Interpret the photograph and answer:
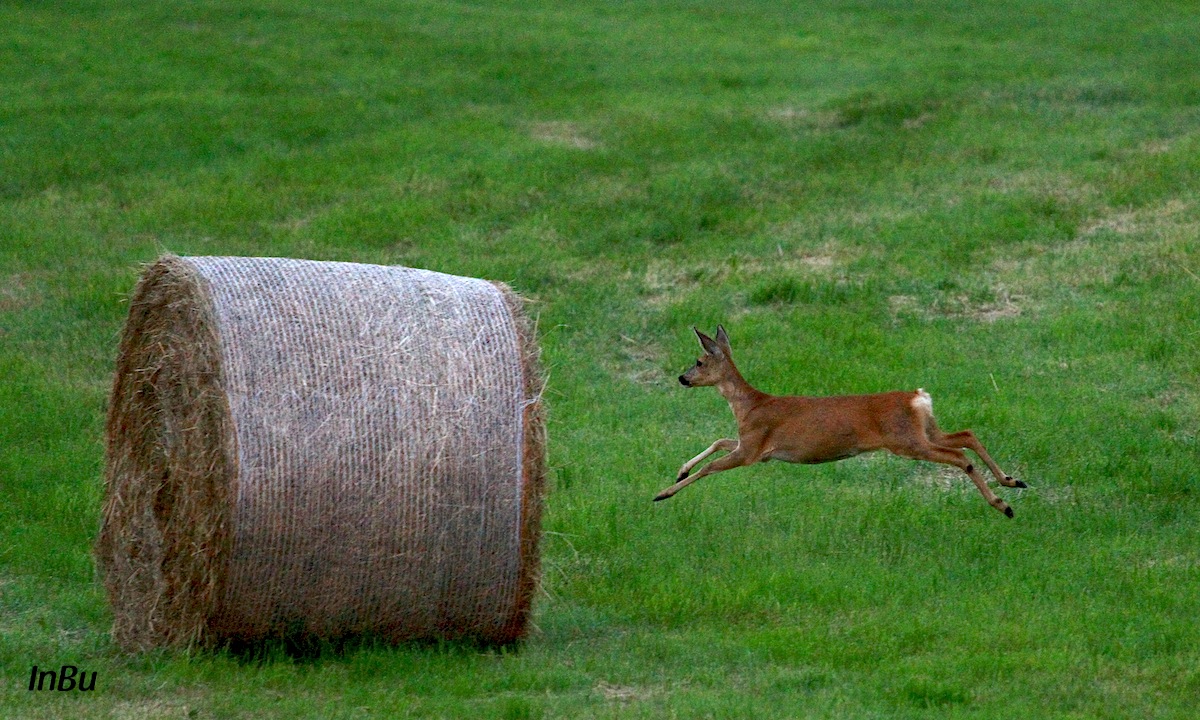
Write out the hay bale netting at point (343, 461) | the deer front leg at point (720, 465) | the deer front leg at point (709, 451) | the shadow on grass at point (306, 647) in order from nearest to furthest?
the hay bale netting at point (343, 461) → the shadow on grass at point (306, 647) → the deer front leg at point (720, 465) → the deer front leg at point (709, 451)

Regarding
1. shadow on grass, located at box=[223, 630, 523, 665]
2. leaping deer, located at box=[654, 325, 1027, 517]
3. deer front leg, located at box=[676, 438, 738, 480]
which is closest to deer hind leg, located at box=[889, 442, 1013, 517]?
leaping deer, located at box=[654, 325, 1027, 517]

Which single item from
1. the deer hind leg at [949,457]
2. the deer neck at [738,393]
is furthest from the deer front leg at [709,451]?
the deer hind leg at [949,457]

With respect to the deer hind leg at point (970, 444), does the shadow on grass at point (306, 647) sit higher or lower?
lower

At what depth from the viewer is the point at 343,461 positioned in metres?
7.91

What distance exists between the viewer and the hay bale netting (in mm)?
7898

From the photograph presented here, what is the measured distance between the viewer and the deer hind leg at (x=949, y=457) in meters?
10.1

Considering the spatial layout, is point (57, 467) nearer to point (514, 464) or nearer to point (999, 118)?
point (514, 464)

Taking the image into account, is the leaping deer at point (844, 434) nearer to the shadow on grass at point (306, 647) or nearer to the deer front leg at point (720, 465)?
the deer front leg at point (720, 465)

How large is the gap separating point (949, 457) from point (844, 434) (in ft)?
2.42

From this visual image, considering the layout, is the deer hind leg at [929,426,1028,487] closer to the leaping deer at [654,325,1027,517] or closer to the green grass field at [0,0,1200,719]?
the leaping deer at [654,325,1027,517]

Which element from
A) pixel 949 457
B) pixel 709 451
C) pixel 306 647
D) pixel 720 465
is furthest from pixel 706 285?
pixel 306 647

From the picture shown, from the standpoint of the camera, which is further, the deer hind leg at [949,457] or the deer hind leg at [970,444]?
the deer hind leg at [970,444]

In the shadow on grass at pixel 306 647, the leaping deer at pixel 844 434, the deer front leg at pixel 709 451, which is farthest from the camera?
the deer front leg at pixel 709 451

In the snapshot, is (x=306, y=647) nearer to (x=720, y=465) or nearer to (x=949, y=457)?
(x=720, y=465)
